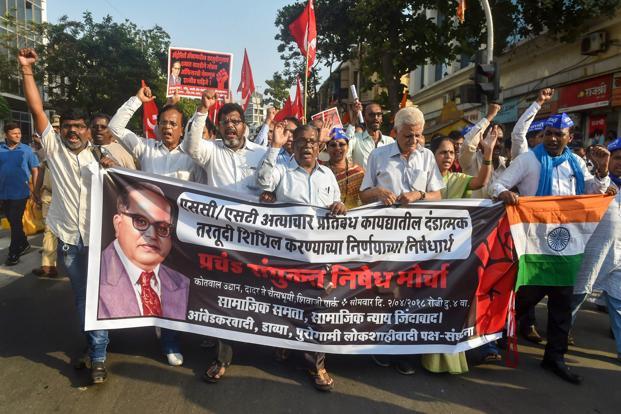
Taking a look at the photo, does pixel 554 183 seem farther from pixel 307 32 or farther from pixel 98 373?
pixel 307 32

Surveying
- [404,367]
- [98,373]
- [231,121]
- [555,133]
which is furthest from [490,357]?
[98,373]

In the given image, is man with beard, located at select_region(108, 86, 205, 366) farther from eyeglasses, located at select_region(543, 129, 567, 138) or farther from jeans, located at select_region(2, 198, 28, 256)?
jeans, located at select_region(2, 198, 28, 256)

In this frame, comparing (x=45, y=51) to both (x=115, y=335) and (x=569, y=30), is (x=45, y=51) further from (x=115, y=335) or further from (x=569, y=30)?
(x=115, y=335)

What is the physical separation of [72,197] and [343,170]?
2.28 m

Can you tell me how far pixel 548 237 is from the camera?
155 inches

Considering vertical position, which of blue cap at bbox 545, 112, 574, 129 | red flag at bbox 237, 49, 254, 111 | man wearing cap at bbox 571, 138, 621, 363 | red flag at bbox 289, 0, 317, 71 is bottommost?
man wearing cap at bbox 571, 138, 621, 363

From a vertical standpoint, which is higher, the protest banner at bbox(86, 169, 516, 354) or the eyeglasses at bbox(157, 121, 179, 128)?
the eyeglasses at bbox(157, 121, 179, 128)

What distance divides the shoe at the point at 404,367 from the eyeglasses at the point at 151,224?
2.01 metres

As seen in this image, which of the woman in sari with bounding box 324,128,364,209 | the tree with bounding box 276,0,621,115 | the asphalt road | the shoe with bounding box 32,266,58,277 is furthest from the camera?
the tree with bounding box 276,0,621,115

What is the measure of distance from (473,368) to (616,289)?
1.41 meters

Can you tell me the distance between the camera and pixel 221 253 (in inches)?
142

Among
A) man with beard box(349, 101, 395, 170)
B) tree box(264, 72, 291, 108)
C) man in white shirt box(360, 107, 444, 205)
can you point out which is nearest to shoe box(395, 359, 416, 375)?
man in white shirt box(360, 107, 444, 205)

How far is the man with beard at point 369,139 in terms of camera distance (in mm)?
5492

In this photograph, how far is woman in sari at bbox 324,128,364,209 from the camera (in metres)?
4.47
